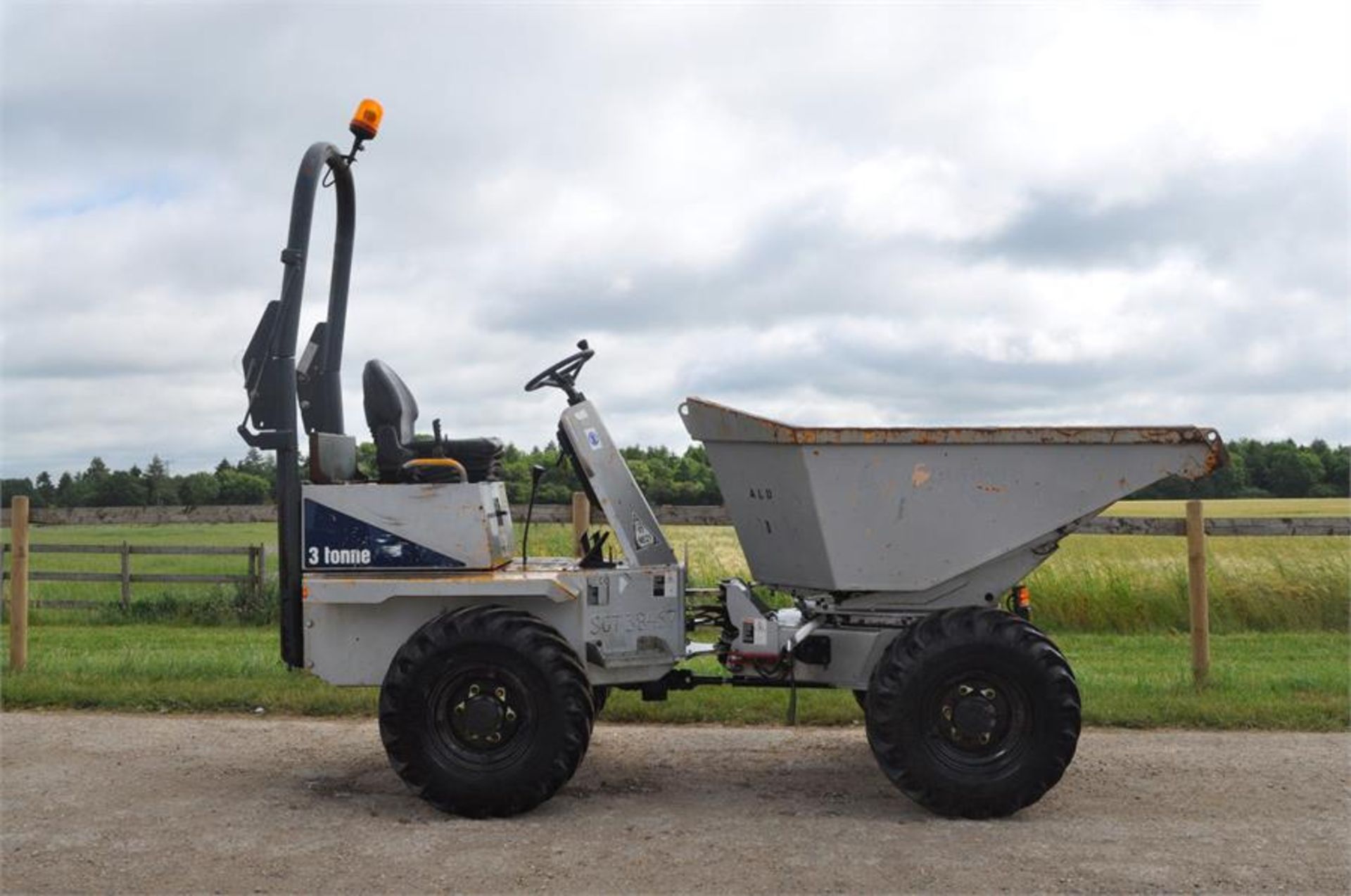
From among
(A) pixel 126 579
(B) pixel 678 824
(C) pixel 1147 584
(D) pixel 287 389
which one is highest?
(D) pixel 287 389

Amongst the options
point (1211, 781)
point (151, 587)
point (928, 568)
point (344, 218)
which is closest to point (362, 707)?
point (344, 218)

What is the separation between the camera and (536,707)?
6.74 metres

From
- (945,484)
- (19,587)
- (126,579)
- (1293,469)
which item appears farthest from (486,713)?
(1293,469)

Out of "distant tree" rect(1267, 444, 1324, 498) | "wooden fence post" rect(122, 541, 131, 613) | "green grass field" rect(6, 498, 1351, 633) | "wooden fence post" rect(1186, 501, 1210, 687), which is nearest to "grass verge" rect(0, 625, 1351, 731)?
"wooden fence post" rect(1186, 501, 1210, 687)

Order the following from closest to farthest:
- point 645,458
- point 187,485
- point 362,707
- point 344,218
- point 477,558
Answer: point 477,558 < point 344,218 < point 362,707 < point 645,458 < point 187,485

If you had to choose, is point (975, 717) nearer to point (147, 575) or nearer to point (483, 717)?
point (483, 717)

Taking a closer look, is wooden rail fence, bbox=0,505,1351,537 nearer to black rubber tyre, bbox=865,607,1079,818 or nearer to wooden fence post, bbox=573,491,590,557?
wooden fence post, bbox=573,491,590,557

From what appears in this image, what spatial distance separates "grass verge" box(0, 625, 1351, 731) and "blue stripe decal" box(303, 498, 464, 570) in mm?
2727

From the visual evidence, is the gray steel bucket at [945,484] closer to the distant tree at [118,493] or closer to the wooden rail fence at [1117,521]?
the wooden rail fence at [1117,521]

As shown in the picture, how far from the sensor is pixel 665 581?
736cm

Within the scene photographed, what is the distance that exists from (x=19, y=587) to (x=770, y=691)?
677 centimetres

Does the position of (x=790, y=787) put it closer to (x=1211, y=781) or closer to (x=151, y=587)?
(x=1211, y=781)

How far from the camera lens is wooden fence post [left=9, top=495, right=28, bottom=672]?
11492 mm

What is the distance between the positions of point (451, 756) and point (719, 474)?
7.03ft
